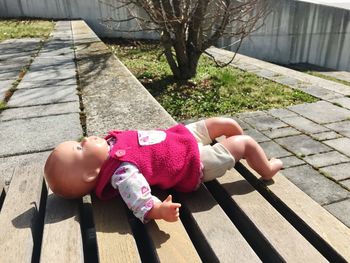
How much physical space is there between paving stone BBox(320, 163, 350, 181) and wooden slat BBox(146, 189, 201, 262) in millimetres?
1558

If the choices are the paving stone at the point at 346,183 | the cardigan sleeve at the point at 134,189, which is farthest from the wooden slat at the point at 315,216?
the paving stone at the point at 346,183

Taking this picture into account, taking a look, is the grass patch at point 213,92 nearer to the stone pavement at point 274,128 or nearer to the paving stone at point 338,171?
the stone pavement at point 274,128

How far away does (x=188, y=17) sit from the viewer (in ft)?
14.8

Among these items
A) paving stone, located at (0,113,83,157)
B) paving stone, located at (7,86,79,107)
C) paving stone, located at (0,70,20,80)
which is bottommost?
paving stone, located at (0,70,20,80)

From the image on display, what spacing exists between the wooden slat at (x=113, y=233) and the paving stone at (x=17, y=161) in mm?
842

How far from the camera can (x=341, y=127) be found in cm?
371

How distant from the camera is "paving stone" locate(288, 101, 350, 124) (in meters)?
3.96

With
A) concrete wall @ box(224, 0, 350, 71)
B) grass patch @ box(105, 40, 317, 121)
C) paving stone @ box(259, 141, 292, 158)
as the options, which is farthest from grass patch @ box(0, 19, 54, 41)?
paving stone @ box(259, 141, 292, 158)

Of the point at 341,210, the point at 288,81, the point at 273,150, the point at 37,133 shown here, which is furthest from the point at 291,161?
the point at 288,81

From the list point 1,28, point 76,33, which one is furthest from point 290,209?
point 1,28

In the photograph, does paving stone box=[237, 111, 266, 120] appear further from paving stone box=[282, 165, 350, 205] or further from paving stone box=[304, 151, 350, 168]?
paving stone box=[282, 165, 350, 205]

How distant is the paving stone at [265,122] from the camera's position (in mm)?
3742

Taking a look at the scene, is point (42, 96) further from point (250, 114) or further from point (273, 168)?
point (273, 168)

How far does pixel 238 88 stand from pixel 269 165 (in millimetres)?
3006
